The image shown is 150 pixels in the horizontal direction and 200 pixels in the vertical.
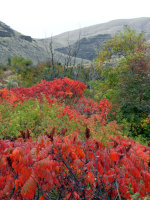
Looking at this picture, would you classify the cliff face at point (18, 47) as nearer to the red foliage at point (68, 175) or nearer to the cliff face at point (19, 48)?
the cliff face at point (19, 48)

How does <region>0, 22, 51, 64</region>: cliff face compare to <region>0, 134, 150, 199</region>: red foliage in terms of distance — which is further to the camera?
<region>0, 22, 51, 64</region>: cliff face

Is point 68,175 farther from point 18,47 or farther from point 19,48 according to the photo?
point 18,47

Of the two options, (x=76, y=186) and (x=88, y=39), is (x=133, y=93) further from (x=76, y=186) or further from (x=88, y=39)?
(x=88, y=39)

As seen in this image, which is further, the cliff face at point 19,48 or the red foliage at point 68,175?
the cliff face at point 19,48

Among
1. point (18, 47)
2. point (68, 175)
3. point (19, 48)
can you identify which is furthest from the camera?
point (18, 47)

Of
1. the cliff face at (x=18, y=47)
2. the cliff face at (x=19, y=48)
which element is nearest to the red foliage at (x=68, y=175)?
the cliff face at (x=19, y=48)

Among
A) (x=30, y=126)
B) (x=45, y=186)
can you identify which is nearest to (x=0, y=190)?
(x=45, y=186)

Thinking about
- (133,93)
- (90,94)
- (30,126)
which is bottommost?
(90,94)

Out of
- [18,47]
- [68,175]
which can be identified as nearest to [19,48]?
[18,47]

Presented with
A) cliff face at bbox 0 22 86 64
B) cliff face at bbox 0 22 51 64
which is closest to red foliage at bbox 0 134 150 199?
cliff face at bbox 0 22 86 64

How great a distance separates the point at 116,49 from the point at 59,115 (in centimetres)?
1052

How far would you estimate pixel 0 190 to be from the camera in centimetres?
205

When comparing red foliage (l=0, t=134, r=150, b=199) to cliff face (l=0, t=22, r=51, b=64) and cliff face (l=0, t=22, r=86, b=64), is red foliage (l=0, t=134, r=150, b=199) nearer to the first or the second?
cliff face (l=0, t=22, r=86, b=64)

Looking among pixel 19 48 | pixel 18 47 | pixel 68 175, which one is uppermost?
pixel 68 175
